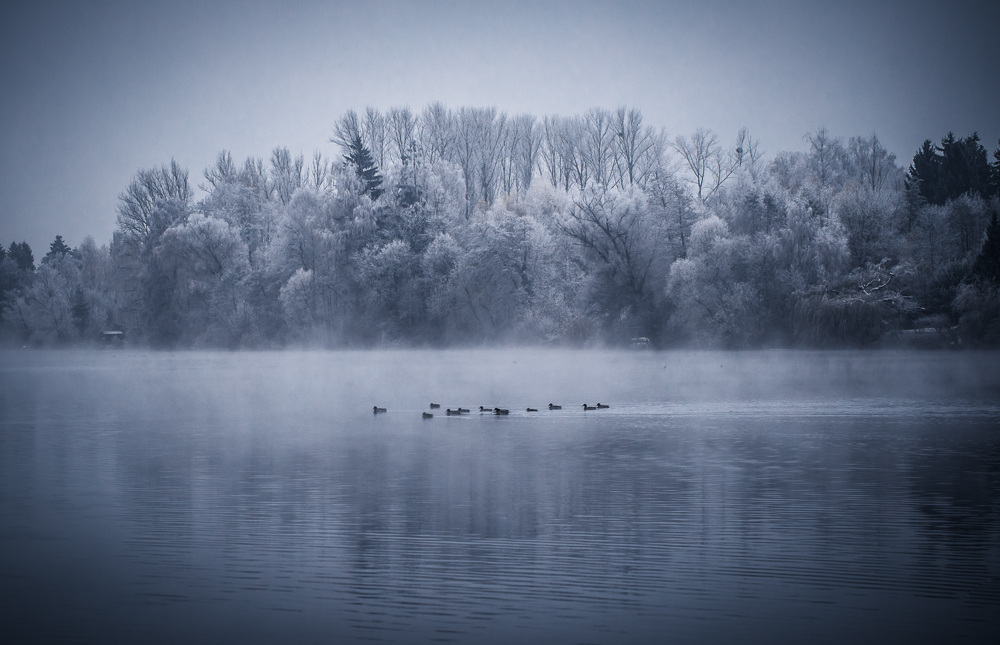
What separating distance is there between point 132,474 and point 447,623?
31.3ft

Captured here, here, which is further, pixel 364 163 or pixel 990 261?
pixel 364 163

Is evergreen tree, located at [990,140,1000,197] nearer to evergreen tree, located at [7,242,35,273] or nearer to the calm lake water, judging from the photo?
the calm lake water

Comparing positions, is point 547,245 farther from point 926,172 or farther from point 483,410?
point 483,410

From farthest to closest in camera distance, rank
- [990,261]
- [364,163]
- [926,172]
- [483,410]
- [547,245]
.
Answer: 1. [926,172]
2. [364,163]
3. [547,245]
4. [990,261]
5. [483,410]

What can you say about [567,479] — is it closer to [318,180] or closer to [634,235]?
[634,235]

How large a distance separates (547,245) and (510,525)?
50872 millimetres

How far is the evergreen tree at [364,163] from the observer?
69.6 m

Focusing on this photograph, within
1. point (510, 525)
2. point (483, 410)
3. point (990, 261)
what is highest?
Result: point (990, 261)

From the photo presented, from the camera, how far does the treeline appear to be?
1983 inches

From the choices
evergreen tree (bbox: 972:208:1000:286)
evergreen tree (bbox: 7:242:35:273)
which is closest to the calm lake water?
evergreen tree (bbox: 972:208:1000:286)

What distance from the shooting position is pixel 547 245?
2425 inches

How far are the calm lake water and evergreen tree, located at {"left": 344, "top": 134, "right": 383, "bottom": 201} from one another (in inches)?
1790

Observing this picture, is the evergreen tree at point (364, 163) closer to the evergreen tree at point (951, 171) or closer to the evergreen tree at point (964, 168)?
the evergreen tree at point (951, 171)

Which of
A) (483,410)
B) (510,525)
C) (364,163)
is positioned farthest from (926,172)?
(510,525)
